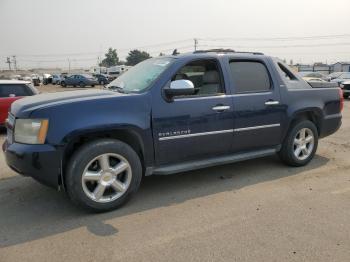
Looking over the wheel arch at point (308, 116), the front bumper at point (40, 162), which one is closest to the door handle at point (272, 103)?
the wheel arch at point (308, 116)

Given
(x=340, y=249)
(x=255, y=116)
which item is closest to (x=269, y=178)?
(x=255, y=116)

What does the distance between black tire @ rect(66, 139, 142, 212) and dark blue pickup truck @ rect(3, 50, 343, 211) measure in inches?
0.4

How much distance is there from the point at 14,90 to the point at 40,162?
700cm

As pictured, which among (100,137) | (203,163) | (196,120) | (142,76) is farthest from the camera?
(142,76)

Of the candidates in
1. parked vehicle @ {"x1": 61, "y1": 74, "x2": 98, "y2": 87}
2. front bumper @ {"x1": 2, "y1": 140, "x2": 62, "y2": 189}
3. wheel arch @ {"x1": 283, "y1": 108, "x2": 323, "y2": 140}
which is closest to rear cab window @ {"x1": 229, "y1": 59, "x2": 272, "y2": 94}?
wheel arch @ {"x1": 283, "y1": 108, "x2": 323, "y2": 140}

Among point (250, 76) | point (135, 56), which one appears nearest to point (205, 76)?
point (250, 76)

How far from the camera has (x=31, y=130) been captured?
13.2 ft

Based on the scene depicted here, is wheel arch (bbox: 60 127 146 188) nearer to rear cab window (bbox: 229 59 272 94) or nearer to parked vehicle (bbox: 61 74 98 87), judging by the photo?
rear cab window (bbox: 229 59 272 94)

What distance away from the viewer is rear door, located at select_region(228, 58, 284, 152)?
5246 millimetres

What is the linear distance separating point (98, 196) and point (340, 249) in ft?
8.21

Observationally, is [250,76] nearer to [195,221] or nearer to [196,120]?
[196,120]

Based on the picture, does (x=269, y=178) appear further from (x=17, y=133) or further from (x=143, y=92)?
(x=17, y=133)

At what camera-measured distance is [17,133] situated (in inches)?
165

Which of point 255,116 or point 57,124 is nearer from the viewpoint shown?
point 57,124
